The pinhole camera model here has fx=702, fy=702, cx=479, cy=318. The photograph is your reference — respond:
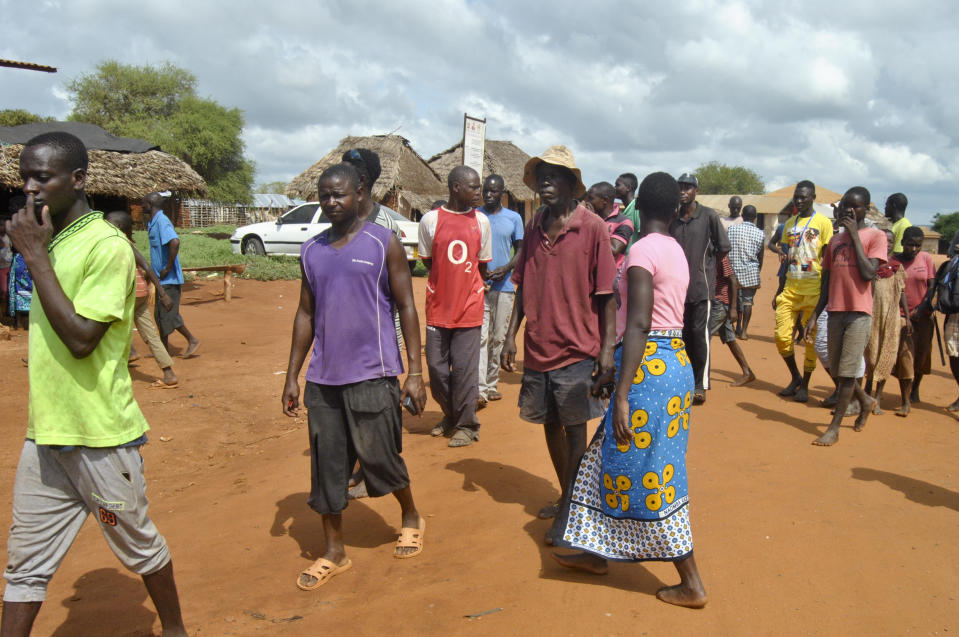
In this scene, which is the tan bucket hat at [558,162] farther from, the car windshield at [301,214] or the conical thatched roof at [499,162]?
the conical thatched roof at [499,162]

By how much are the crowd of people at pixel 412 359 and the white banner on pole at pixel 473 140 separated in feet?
11.6

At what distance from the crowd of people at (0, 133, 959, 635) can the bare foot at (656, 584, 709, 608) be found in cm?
1

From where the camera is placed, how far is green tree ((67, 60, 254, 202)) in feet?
149

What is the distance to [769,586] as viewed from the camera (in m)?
3.40

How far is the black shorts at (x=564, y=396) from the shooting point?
367 cm

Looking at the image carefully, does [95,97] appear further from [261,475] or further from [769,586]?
[769,586]

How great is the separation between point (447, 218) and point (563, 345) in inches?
96.4

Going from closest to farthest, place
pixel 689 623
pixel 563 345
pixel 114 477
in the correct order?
1. pixel 114 477
2. pixel 689 623
3. pixel 563 345

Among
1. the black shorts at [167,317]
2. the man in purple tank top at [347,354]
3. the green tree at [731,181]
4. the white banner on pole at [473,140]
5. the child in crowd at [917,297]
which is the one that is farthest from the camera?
the green tree at [731,181]

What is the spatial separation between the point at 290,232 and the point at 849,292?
15807mm

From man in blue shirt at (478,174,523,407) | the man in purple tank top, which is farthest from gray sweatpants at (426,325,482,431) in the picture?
the man in purple tank top

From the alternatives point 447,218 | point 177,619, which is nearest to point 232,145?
point 447,218

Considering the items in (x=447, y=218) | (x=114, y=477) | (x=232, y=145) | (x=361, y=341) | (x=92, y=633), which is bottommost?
(x=92, y=633)

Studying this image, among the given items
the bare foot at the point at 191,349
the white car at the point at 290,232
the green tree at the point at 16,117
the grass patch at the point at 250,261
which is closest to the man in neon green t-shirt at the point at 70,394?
the bare foot at the point at 191,349
